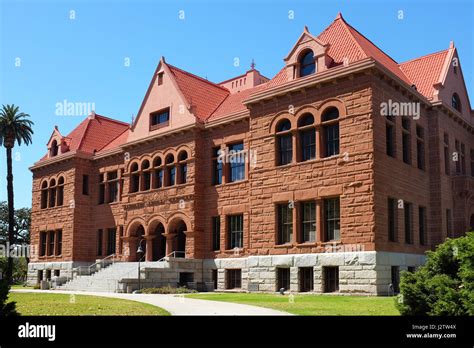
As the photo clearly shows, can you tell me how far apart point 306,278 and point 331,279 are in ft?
Result: 4.97

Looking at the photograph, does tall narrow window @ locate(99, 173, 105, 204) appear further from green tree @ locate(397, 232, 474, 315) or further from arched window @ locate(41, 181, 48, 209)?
green tree @ locate(397, 232, 474, 315)

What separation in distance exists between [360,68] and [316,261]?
32.0 feet

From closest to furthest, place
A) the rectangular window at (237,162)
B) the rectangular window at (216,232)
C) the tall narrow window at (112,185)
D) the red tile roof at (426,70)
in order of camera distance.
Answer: the red tile roof at (426,70)
the rectangular window at (237,162)
the rectangular window at (216,232)
the tall narrow window at (112,185)

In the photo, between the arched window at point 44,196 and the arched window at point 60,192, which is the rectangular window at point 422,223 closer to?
the arched window at point 60,192

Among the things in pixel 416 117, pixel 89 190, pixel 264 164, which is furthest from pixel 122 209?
pixel 416 117

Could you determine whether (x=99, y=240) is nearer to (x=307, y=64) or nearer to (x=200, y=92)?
(x=200, y=92)

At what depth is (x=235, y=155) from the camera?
34.0m

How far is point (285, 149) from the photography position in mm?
30141

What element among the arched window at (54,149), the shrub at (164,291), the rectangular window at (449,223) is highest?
the arched window at (54,149)

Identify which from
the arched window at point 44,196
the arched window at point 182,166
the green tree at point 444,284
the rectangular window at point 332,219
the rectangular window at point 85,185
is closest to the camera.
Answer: the green tree at point 444,284

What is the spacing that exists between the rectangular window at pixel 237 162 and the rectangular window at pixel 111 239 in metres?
14.6

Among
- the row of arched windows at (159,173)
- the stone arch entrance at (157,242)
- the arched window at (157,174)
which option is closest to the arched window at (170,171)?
the row of arched windows at (159,173)

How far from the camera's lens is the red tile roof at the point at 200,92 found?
122 ft
